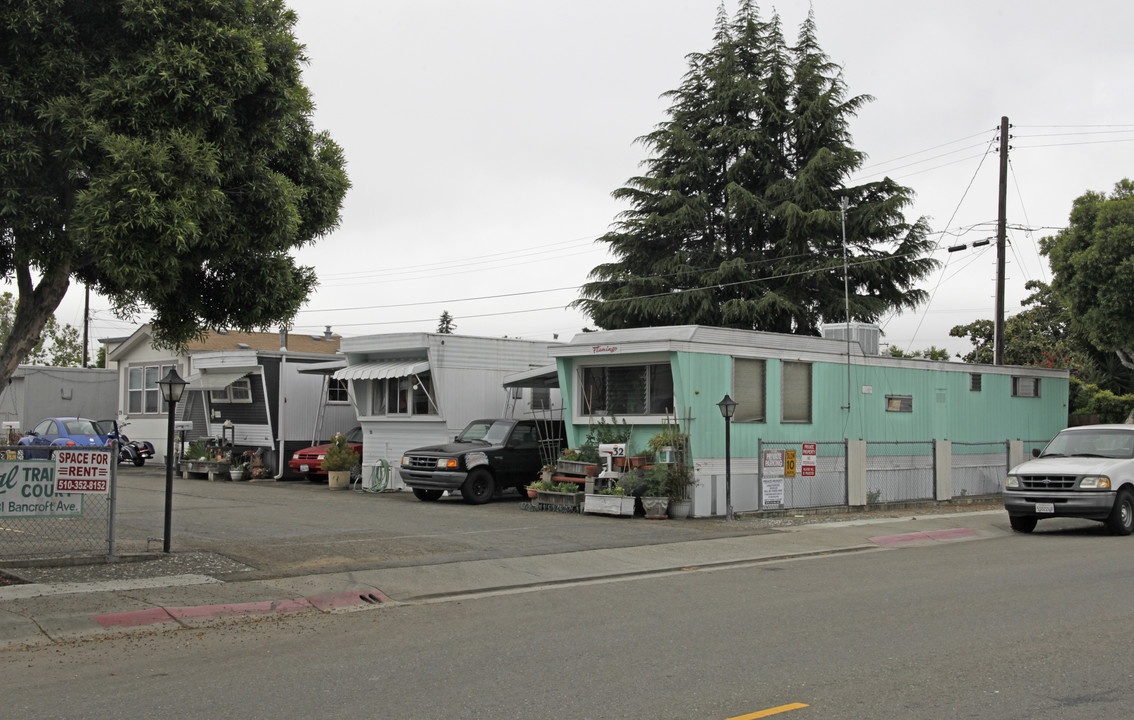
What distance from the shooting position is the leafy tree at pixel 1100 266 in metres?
23.3

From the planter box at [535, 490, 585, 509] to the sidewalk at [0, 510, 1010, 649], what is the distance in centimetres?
384

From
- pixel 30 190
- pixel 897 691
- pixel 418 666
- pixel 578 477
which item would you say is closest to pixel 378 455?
pixel 578 477

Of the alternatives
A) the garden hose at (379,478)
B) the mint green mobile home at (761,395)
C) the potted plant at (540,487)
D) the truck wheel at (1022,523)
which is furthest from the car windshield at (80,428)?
the truck wheel at (1022,523)

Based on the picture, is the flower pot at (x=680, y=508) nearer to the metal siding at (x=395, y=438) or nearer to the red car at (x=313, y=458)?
the metal siding at (x=395, y=438)

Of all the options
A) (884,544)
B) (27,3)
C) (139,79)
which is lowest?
(884,544)

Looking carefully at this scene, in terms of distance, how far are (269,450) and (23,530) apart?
45.6ft

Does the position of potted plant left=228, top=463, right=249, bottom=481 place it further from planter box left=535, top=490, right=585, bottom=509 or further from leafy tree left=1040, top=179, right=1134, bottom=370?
leafy tree left=1040, top=179, right=1134, bottom=370

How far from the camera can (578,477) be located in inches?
740

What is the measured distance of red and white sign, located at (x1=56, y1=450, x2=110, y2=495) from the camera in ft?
35.9

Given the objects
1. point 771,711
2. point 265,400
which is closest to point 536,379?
point 265,400

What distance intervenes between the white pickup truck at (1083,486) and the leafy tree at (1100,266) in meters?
7.82

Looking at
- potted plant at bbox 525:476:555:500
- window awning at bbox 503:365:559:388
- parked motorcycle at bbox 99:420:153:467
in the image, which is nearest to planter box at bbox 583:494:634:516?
potted plant at bbox 525:476:555:500

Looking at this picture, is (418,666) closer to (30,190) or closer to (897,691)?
(897,691)

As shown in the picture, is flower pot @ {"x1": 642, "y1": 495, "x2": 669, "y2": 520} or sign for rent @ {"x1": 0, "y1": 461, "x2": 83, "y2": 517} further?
flower pot @ {"x1": 642, "y1": 495, "x2": 669, "y2": 520}
